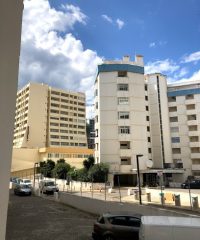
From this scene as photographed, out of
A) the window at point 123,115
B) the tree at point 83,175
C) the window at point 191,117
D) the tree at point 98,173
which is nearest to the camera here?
the tree at point 98,173

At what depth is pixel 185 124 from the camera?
63.2 meters

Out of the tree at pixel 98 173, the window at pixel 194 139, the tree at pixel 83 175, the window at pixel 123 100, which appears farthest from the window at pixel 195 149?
the tree at pixel 83 175

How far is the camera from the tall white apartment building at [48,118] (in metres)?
101

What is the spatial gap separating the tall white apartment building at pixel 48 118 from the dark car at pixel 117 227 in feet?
281

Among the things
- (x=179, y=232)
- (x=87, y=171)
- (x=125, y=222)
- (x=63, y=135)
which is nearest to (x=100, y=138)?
(x=87, y=171)

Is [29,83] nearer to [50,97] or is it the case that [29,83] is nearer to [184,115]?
[50,97]

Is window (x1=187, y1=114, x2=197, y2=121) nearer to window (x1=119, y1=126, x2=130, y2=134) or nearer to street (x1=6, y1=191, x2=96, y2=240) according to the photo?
window (x1=119, y1=126, x2=130, y2=134)

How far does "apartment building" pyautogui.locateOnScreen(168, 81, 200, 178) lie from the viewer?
199ft

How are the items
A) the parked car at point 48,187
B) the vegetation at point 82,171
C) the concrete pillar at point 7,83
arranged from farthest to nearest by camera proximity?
1. the vegetation at point 82,171
2. the parked car at point 48,187
3. the concrete pillar at point 7,83

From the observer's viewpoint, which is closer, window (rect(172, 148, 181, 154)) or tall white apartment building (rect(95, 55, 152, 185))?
tall white apartment building (rect(95, 55, 152, 185))

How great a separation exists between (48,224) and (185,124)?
49565mm

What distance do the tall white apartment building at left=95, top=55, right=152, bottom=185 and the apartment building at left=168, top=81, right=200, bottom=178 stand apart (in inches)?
459

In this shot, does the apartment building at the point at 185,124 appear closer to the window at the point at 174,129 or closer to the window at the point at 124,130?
the window at the point at 174,129

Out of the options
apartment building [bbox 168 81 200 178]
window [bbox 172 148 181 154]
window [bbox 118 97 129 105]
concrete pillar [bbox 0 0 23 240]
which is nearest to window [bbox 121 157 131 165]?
window [bbox 118 97 129 105]
